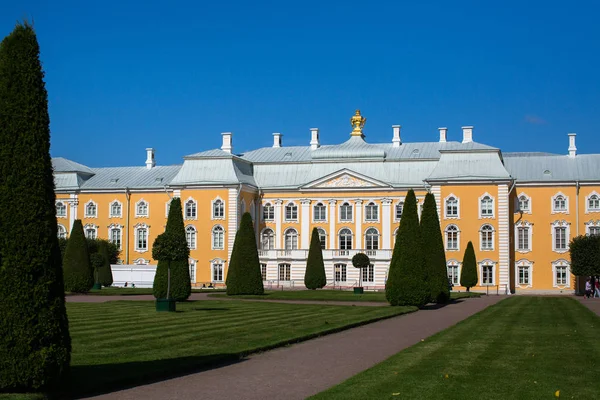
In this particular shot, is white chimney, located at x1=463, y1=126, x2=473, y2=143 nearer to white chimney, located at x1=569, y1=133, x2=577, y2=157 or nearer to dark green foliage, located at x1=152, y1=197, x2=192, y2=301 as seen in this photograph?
white chimney, located at x1=569, y1=133, x2=577, y2=157

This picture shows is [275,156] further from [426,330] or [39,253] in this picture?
[39,253]

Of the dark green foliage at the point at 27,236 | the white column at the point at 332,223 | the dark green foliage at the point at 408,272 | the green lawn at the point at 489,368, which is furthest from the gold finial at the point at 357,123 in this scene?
the dark green foliage at the point at 27,236

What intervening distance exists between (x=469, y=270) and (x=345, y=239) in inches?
466

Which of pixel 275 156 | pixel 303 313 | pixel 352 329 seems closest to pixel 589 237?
pixel 275 156

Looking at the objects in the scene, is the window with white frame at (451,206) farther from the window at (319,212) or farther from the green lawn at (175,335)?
the green lawn at (175,335)

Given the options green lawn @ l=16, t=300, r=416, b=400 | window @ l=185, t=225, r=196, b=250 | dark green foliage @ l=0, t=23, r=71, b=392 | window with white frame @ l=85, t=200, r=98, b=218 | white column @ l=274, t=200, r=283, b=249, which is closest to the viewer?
dark green foliage @ l=0, t=23, r=71, b=392

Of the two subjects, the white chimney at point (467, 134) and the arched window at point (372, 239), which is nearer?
the arched window at point (372, 239)

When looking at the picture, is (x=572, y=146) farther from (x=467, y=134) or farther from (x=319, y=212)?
(x=319, y=212)

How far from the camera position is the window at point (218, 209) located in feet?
202

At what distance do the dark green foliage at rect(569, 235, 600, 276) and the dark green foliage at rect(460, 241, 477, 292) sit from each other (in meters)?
6.24

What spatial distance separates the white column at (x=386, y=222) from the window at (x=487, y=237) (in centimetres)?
700

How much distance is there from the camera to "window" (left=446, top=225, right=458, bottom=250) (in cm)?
5769

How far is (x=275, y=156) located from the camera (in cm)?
6738

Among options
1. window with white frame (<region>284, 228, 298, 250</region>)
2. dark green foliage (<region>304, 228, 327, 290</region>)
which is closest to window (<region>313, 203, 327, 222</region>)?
window with white frame (<region>284, 228, 298, 250</region>)
